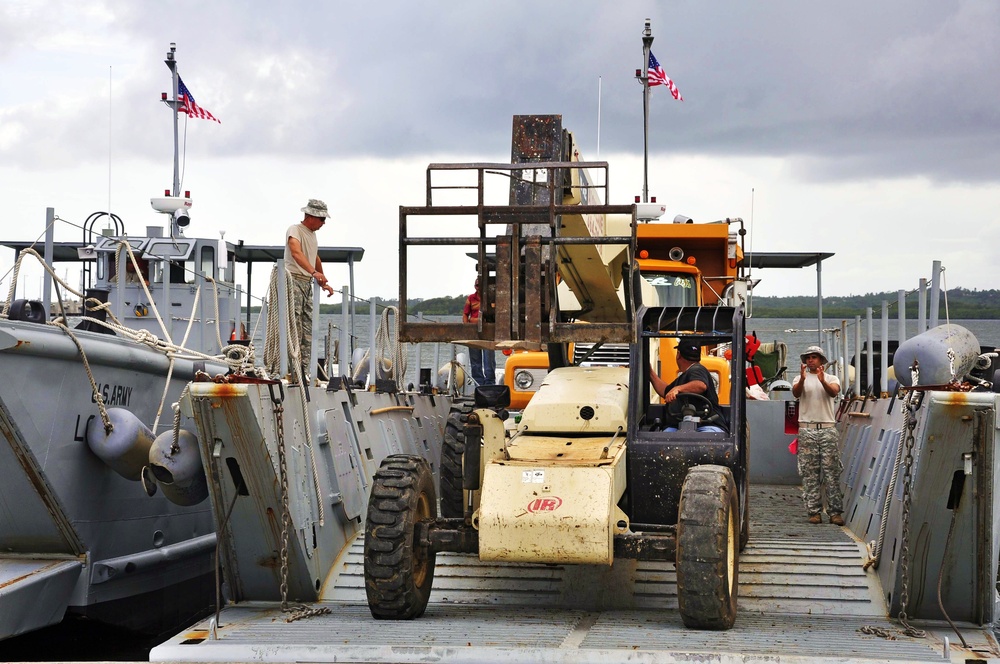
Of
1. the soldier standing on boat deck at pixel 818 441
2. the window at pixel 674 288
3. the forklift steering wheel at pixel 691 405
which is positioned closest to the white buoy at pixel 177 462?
the forklift steering wheel at pixel 691 405

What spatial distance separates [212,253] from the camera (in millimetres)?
16078

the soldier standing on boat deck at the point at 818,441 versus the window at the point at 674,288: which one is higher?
the window at the point at 674,288

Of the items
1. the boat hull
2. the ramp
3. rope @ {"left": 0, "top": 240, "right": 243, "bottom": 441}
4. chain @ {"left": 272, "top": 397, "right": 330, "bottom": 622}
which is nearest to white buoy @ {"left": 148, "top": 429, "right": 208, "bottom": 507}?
rope @ {"left": 0, "top": 240, "right": 243, "bottom": 441}

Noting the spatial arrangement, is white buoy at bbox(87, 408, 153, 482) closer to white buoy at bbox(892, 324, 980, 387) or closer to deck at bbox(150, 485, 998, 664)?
deck at bbox(150, 485, 998, 664)

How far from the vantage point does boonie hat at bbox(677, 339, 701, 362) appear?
8.73m

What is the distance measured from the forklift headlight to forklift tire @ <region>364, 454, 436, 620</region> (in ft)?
12.2

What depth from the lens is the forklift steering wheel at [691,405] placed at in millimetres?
8364

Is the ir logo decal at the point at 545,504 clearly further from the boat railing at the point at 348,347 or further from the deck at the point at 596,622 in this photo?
the boat railing at the point at 348,347

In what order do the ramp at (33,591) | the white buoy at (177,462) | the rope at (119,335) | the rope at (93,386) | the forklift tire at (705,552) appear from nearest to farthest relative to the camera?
the forklift tire at (705,552) < the white buoy at (177,462) < the rope at (119,335) < the ramp at (33,591) < the rope at (93,386)

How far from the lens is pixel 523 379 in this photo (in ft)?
38.1

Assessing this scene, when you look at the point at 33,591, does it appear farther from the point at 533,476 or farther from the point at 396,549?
the point at 533,476

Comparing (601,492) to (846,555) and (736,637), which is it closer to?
(736,637)

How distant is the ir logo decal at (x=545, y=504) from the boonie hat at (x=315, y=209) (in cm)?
362

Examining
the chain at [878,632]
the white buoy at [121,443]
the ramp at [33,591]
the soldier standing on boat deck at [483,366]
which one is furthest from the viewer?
the soldier standing on boat deck at [483,366]
